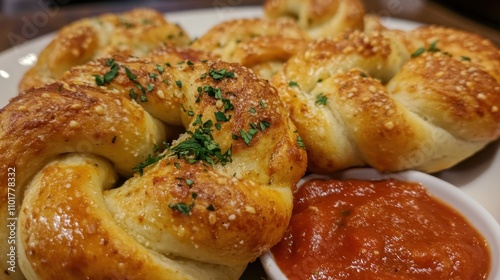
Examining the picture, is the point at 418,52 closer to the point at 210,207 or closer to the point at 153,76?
the point at 153,76

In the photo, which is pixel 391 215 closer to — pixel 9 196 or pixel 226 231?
pixel 226 231

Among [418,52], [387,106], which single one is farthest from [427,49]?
[387,106]

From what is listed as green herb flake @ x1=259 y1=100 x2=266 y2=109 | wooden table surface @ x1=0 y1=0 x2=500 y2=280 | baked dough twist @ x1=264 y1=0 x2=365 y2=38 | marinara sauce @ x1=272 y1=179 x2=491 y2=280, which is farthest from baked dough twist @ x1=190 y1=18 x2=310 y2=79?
wooden table surface @ x1=0 y1=0 x2=500 y2=280

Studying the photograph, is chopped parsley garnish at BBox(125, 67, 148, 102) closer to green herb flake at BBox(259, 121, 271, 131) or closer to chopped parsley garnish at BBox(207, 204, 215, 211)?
green herb flake at BBox(259, 121, 271, 131)

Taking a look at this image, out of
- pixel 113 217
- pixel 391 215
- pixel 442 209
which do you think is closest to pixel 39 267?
pixel 113 217

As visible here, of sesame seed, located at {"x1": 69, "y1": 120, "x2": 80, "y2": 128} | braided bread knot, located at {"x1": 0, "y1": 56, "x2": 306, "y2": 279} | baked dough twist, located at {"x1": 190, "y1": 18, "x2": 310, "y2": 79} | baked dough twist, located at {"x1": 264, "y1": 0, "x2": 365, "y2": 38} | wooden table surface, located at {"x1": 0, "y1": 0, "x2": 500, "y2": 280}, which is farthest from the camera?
wooden table surface, located at {"x1": 0, "y1": 0, "x2": 500, "y2": 280}
